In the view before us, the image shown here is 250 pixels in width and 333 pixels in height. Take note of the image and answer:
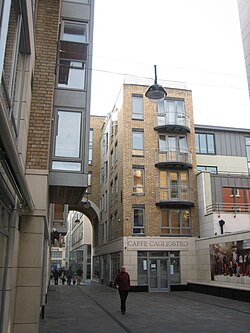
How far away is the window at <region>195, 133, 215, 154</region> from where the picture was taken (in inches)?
1200

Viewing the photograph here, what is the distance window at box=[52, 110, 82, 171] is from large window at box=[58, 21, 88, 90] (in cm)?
100

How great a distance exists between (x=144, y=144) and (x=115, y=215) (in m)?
6.19

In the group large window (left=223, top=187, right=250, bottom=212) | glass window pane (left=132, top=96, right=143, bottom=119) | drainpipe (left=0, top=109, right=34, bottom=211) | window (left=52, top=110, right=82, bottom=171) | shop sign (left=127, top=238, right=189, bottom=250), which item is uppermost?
glass window pane (left=132, top=96, right=143, bottom=119)

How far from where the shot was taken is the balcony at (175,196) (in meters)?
25.3

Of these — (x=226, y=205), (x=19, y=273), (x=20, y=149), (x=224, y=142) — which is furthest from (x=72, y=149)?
(x=224, y=142)

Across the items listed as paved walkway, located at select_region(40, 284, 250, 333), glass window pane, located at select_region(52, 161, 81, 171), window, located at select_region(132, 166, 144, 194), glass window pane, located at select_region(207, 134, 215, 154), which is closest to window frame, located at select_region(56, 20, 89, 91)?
glass window pane, located at select_region(52, 161, 81, 171)

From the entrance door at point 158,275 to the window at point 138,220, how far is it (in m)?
2.14

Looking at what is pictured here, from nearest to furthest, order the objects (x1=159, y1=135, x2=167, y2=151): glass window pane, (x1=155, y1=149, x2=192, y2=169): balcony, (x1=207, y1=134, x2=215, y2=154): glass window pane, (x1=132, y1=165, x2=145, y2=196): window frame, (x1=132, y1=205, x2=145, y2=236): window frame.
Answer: (x1=132, y1=205, x2=145, y2=236): window frame, (x1=132, y1=165, x2=145, y2=196): window frame, (x1=155, y1=149, x2=192, y2=169): balcony, (x1=159, y1=135, x2=167, y2=151): glass window pane, (x1=207, y1=134, x2=215, y2=154): glass window pane

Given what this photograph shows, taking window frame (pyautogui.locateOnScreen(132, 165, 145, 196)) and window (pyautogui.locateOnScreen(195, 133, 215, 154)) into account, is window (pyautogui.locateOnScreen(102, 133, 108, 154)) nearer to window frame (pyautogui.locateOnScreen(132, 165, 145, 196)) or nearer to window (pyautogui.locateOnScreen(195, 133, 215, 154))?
window frame (pyautogui.locateOnScreen(132, 165, 145, 196))

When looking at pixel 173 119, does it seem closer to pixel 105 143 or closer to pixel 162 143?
pixel 162 143

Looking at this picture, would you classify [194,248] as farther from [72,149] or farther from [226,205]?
[72,149]

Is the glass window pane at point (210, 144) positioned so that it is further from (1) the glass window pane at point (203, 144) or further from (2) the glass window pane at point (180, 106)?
(2) the glass window pane at point (180, 106)

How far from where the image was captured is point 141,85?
27906mm

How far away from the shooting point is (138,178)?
85.6 ft
